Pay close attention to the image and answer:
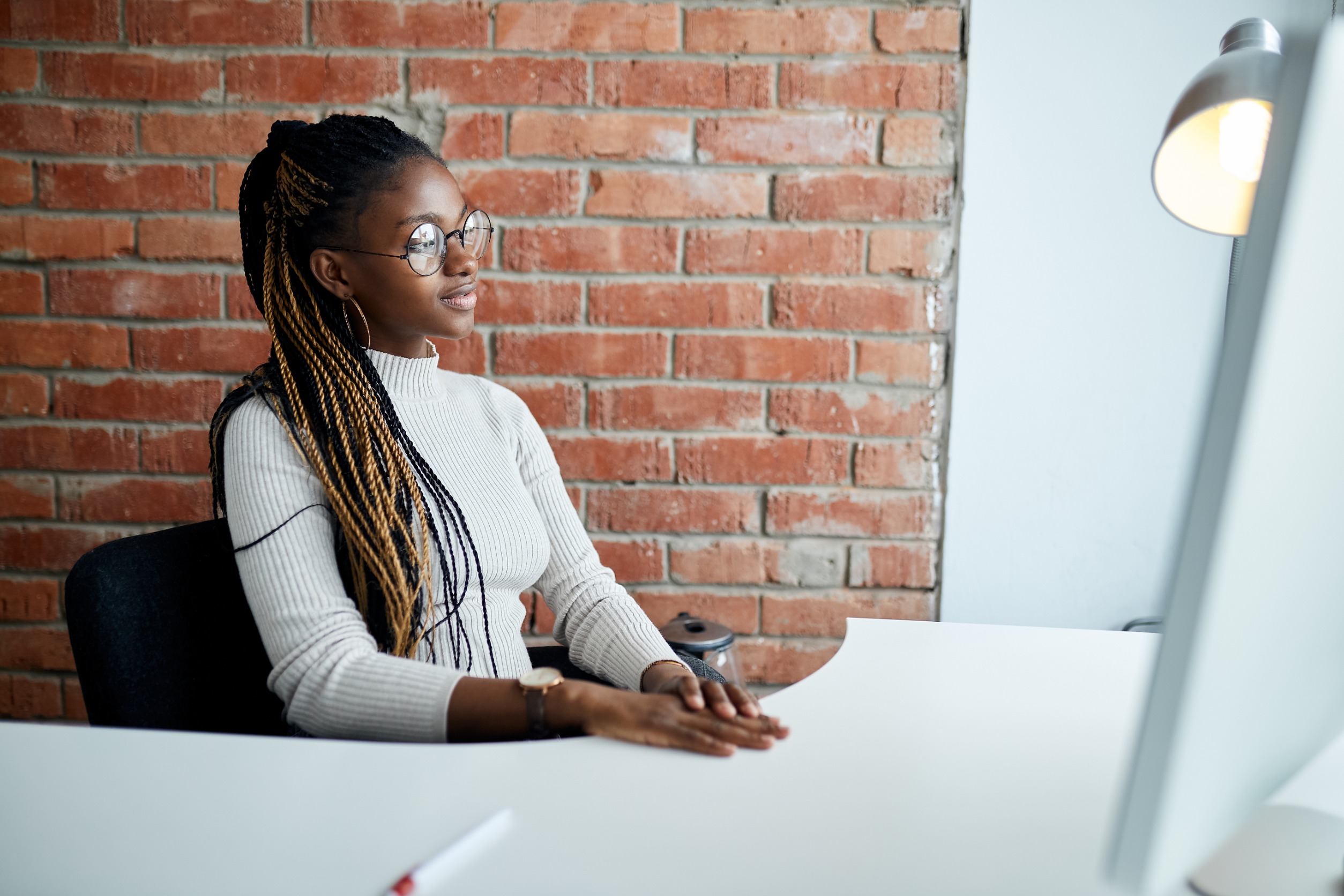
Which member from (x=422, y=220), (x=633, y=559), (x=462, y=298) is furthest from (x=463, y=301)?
(x=633, y=559)

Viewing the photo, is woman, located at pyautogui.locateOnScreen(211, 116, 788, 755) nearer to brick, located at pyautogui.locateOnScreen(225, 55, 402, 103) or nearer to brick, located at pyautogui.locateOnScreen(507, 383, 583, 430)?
brick, located at pyautogui.locateOnScreen(507, 383, 583, 430)

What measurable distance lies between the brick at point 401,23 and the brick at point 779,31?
1.21 ft

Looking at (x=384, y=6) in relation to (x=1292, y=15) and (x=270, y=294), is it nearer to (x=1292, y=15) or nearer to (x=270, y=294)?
(x=270, y=294)

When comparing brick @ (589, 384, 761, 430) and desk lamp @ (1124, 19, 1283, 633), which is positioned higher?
desk lamp @ (1124, 19, 1283, 633)

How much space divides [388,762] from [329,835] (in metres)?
0.10

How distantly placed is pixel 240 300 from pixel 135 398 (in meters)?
0.26

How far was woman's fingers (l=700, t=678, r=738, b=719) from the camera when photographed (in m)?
0.73

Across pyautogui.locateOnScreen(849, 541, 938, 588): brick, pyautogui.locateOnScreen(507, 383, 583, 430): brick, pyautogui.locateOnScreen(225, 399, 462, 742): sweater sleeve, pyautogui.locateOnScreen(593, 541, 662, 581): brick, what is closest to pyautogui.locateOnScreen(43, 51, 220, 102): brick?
pyautogui.locateOnScreen(507, 383, 583, 430): brick

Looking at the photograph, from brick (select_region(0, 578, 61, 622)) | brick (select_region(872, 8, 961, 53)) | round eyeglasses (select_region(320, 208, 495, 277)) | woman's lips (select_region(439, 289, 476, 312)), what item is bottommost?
brick (select_region(0, 578, 61, 622))

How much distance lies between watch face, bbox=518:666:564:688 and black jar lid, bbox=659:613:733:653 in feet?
1.64

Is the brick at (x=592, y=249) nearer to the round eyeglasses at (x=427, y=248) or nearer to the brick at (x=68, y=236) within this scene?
the round eyeglasses at (x=427, y=248)

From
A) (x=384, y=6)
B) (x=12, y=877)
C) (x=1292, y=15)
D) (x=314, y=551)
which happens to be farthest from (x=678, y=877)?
(x=1292, y=15)

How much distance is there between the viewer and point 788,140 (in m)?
1.47

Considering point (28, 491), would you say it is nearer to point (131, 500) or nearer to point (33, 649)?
point (131, 500)
